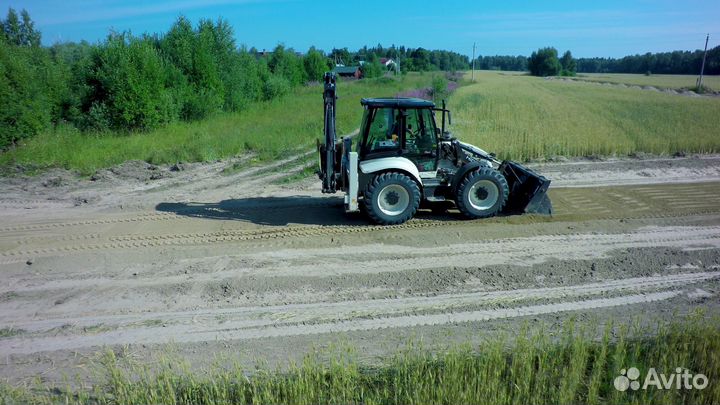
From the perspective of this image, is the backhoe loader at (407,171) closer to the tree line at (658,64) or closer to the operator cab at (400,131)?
the operator cab at (400,131)

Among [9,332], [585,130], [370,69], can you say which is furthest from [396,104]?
[370,69]

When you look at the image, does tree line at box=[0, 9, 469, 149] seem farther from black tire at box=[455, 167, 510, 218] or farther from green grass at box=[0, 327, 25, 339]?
black tire at box=[455, 167, 510, 218]

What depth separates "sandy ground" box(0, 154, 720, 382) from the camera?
539cm

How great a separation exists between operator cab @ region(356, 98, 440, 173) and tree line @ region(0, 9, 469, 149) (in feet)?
43.2

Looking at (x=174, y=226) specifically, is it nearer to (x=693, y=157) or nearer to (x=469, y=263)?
(x=469, y=263)

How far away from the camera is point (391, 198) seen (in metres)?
8.70

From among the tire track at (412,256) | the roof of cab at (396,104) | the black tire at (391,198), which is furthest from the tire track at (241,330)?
the roof of cab at (396,104)

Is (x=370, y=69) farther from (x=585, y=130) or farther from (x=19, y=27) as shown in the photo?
(x=585, y=130)

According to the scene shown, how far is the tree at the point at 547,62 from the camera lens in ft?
315

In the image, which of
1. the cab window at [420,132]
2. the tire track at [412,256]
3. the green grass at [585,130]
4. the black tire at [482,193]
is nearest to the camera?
the tire track at [412,256]

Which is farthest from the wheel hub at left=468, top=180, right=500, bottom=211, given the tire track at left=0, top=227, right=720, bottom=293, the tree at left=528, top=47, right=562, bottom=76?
the tree at left=528, top=47, right=562, bottom=76

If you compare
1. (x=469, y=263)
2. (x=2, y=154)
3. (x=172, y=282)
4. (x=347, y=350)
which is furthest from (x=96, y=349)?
(x=2, y=154)

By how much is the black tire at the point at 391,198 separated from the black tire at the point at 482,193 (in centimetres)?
82

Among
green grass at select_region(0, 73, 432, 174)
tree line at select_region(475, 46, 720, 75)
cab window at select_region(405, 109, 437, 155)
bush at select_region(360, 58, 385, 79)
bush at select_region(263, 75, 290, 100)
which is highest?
tree line at select_region(475, 46, 720, 75)
